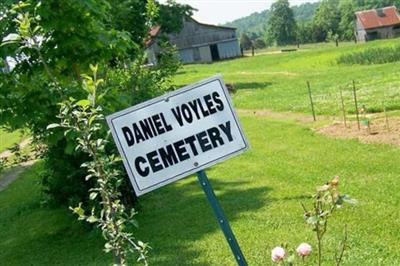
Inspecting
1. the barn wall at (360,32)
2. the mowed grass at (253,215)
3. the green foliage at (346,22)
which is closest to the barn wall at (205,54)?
the barn wall at (360,32)

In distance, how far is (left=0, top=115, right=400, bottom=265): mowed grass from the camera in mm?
7750

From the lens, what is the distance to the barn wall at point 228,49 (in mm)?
71938

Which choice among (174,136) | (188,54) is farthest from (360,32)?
(174,136)

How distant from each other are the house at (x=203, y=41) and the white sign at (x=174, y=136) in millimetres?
67903

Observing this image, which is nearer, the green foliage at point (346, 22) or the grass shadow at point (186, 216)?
the grass shadow at point (186, 216)

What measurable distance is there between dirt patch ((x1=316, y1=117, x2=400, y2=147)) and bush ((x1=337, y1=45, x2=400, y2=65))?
1047 inches

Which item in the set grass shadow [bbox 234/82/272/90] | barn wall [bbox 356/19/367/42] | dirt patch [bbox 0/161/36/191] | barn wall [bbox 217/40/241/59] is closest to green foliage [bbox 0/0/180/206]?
dirt patch [bbox 0/161/36/191]

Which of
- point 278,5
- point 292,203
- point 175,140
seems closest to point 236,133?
point 175,140

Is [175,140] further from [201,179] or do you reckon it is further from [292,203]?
[292,203]

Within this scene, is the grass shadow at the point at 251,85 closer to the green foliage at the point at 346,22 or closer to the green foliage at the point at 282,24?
the green foliage at the point at 346,22

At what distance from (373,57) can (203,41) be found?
30464mm

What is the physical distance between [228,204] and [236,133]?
7.59m

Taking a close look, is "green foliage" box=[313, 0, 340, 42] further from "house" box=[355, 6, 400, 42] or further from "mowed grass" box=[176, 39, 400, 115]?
"mowed grass" box=[176, 39, 400, 115]

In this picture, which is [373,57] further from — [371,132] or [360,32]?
[360,32]
